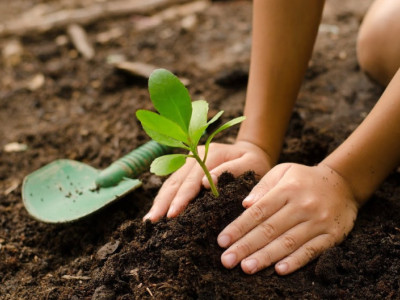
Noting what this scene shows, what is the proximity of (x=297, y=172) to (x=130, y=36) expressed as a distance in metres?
2.06

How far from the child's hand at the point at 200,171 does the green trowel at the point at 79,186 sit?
0.52ft

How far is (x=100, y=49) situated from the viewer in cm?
295

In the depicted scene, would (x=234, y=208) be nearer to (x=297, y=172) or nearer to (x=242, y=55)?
(x=297, y=172)

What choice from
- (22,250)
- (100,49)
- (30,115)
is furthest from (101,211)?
(100,49)

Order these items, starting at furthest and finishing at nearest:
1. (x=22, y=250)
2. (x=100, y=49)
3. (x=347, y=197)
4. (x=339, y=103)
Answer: (x=100, y=49) → (x=339, y=103) → (x=22, y=250) → (x=347, y=197)

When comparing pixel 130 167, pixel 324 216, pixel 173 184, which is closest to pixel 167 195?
pixel 173 184

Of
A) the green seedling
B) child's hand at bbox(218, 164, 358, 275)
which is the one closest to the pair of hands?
child's hand at bbox(218, 164, 358, 275)

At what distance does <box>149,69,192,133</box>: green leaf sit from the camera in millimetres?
1107

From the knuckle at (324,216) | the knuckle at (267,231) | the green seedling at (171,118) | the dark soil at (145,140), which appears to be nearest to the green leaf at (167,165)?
the green seedling at (171,118)

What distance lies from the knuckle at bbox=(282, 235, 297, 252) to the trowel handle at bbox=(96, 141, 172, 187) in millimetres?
596

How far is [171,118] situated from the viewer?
1.14 meters

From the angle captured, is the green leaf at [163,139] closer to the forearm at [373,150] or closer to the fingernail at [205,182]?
the fingernail at [205,182]

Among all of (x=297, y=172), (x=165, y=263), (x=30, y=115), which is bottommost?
(x=30, y=115)

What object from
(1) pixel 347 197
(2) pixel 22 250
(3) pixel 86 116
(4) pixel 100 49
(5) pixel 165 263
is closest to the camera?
(5) pixel 165 263
